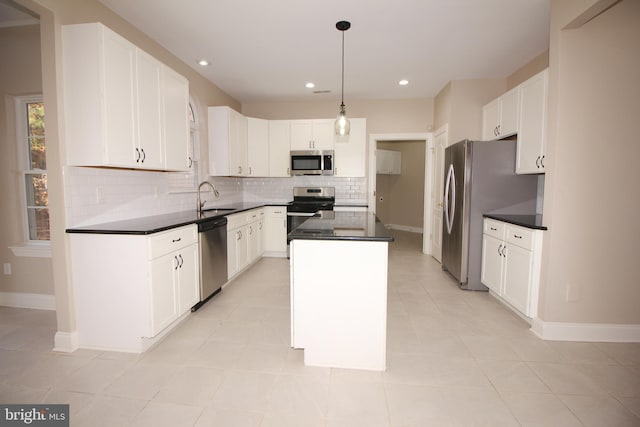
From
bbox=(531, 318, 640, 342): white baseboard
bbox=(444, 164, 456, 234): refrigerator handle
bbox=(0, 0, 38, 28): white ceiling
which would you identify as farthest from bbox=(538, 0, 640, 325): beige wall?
bbox=(0, 0, 38, 28): white ceiling

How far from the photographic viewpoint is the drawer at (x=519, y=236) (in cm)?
270

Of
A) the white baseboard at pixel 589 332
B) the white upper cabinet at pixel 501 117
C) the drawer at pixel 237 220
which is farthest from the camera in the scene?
the drawer at pixel 237 220

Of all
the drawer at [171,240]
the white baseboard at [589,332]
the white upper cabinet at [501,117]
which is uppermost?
the white upper cabinet at [501,117]

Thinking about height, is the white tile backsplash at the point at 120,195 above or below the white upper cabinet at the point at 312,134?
below

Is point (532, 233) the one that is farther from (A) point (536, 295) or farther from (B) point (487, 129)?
(B) point (487, 129)

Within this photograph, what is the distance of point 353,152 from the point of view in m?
5.31

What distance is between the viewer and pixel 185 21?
2840 mm

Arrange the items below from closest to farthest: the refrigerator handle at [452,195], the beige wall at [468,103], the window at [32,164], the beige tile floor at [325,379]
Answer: the beige tile floor at [325,379], the window at [32,164], the refrigerator handle at [452,195], the beige wall at [468,103]

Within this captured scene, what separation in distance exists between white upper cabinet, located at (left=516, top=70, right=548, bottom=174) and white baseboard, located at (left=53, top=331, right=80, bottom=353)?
13.7 ft

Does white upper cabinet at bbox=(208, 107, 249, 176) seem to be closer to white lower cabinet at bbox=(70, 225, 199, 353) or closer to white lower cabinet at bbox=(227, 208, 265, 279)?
white lower cabinet at bbox=(227, 208, 265, 279)

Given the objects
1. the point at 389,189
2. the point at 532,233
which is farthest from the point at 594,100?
the point at 389,189

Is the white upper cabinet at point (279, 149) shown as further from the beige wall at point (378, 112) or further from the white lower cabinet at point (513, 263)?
the white lower cabinet at point (513, 263)

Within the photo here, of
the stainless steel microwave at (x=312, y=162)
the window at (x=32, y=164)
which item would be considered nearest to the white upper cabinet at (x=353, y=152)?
the stainless steel microwave at (x=312, y=162)

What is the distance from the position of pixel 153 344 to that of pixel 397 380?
183cm
